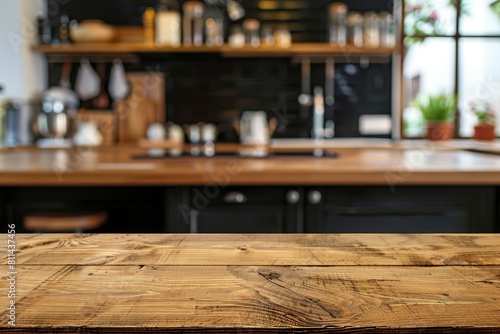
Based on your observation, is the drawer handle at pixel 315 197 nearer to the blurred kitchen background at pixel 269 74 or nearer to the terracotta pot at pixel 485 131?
the blurred kitchen background at pixel 269 74

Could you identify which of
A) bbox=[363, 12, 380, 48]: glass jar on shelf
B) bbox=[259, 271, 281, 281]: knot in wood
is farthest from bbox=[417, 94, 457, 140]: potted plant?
bbox=[259, 271, 281, 281]: knot in wood

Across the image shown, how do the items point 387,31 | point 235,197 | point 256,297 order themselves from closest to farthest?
point 256,297 → point 235,197 → point 387,31

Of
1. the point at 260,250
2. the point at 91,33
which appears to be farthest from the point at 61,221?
the point at 91,33

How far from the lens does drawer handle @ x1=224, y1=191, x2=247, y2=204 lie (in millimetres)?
1967

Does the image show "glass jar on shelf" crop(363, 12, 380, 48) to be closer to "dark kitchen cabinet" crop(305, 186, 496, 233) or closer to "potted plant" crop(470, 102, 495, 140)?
"potted plant" crop(470, 102, 495, 140)

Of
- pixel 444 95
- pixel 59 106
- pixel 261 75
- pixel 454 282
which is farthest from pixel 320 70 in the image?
pixel 454 282

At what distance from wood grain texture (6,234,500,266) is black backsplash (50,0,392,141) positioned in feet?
10.2

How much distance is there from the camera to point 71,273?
0.65 m

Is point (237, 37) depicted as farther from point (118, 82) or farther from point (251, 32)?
point (118, 82)

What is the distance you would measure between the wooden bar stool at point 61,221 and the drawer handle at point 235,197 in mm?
449

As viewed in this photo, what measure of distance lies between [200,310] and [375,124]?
3.57 metres

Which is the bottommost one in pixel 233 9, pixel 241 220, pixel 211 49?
pixel 241 220

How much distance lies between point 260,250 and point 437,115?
10.8 ft

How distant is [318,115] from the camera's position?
392 cm
